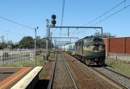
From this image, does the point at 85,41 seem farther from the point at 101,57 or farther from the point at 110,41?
the point at 110,41

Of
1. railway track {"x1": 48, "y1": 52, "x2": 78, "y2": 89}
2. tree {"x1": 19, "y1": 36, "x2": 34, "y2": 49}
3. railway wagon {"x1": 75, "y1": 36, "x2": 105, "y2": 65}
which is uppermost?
tree {"x1": 19, "y1": 36, "x2": 34, "y2": 49}

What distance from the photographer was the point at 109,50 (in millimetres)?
55812

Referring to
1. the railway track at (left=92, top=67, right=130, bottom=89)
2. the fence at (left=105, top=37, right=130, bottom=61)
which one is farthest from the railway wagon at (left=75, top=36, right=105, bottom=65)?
the railway track at (left=92, top=67, right=130, bottom=89)

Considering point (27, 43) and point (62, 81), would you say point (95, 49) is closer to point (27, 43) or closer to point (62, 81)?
point (62, 81)

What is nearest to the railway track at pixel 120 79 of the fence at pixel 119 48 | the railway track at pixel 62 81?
the railway track at pixel 62 81

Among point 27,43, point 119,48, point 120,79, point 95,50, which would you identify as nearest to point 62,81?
point 120,79

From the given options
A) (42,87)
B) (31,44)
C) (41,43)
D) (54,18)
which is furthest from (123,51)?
(41,43)

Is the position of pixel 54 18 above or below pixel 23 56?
above

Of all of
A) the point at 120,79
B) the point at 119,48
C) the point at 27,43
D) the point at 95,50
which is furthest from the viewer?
the point at 27,43

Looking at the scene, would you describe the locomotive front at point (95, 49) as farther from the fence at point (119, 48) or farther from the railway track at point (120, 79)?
the railway track at point (120, 79)

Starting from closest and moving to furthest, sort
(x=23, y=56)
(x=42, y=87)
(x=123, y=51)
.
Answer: (x=42, y=87) → (x=23, y=56) → (x=123, y=51)

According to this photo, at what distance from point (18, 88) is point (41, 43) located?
153 m

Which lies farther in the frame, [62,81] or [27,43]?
[27,43]

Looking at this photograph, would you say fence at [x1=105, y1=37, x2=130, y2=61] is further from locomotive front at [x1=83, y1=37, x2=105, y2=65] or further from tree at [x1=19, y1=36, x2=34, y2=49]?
tree at [x1=19, y1=36, x2=34, y2=49]
